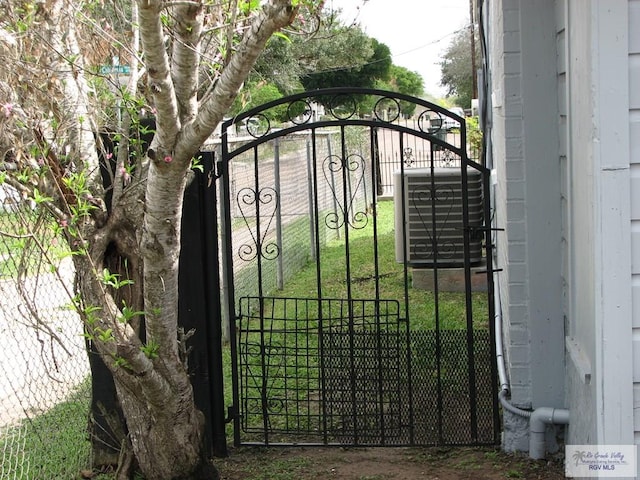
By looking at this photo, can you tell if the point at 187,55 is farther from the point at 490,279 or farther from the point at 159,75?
the point at 490,279

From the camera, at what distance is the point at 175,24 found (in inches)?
157

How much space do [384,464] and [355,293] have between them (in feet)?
16.1

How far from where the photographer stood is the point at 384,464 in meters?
5.55

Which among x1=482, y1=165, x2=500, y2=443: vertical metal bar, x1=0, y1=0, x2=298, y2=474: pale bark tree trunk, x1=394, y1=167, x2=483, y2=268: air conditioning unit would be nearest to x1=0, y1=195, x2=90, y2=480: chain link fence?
x1=0, y1=0, x2=298, y2=474: pale bark tree trunk

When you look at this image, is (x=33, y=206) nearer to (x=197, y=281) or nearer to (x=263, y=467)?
(x=197, y=281)

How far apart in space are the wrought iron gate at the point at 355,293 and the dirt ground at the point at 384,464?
0.09 metres

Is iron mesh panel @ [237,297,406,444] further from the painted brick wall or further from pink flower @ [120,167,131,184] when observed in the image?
the painted brick wall

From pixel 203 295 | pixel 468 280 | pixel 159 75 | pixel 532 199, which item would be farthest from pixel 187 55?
pixel 468 280

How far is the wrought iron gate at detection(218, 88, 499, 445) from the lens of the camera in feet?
18.3

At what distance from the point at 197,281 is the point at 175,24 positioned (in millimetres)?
1929

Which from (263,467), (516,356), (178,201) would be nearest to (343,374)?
(263,467)

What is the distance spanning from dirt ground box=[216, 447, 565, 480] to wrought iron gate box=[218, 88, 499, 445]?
0.09m

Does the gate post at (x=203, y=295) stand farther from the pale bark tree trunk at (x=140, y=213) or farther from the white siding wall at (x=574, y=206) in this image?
the white siding wall at (x=574, y=206)

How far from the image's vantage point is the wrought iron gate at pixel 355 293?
5590 mm
